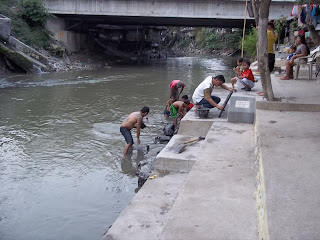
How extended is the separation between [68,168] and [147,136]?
97.2 inches

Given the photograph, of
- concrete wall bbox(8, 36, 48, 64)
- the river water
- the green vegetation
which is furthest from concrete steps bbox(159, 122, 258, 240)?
the green vegetation

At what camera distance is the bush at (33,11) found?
73.8 ft

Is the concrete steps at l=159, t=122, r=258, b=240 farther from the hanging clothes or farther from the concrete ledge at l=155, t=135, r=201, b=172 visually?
the hanging clothes

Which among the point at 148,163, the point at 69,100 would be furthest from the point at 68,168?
the point at 69,100

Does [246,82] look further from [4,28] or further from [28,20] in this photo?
[28,20]

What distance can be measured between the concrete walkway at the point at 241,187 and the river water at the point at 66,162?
0.91 metres

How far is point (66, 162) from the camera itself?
6.76m

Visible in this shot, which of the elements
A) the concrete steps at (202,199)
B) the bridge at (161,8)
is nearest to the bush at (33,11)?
the bridge at (161,8)

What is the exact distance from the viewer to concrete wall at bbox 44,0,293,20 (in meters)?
22.5

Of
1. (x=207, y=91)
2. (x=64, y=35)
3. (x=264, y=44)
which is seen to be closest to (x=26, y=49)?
(x=64, y=35)

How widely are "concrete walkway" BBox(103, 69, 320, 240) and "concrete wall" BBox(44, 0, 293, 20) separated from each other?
1826 centimetres

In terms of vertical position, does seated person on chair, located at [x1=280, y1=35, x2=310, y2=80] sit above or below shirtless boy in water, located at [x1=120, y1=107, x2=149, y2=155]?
above

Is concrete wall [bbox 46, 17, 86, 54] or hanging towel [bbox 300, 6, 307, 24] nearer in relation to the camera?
hanging towel [bbox 300, 6, 307, 24]

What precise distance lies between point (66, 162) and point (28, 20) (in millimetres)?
19614
